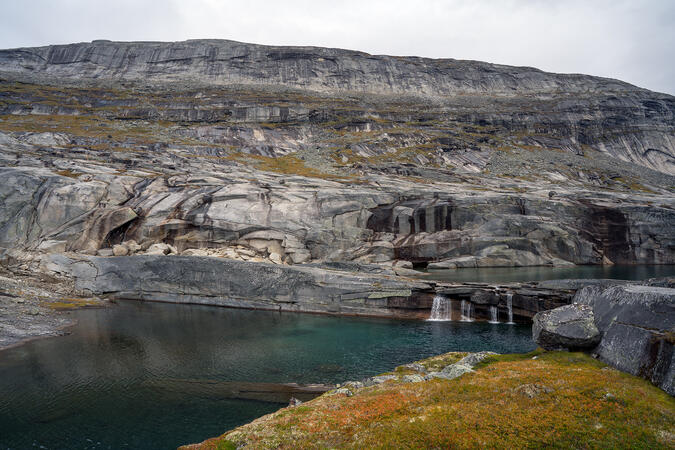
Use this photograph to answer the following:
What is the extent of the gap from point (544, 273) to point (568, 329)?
4504 centimetres

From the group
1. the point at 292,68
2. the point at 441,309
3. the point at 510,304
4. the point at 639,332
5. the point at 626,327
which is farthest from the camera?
the point at 292,68

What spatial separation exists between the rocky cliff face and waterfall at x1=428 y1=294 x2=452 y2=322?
2095 cm

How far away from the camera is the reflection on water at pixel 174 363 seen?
2008cm

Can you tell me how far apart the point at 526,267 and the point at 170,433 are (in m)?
65.2

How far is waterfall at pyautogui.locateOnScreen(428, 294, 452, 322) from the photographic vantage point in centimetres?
4438

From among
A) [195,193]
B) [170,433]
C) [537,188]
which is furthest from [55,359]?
[537,188]

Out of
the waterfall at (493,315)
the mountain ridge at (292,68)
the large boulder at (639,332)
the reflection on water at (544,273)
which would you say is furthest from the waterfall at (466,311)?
the mountain ridge at (292,68)

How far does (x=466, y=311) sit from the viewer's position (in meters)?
44.2

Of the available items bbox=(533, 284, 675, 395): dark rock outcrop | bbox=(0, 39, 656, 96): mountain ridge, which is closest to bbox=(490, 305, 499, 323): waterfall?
bbox=(533, 284, 675, 395): dark rock outcrop

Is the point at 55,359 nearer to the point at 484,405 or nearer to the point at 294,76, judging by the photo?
the point at 484,405

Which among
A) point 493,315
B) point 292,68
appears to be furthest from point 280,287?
point 292,68

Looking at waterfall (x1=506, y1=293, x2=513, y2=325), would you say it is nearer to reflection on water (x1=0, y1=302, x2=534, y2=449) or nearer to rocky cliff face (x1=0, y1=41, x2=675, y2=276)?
reflection on water (x1=0, y1=302, x2=534, y2=449)

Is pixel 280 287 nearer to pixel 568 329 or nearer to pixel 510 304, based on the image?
pixel 510 304

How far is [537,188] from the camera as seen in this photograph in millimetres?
87125
